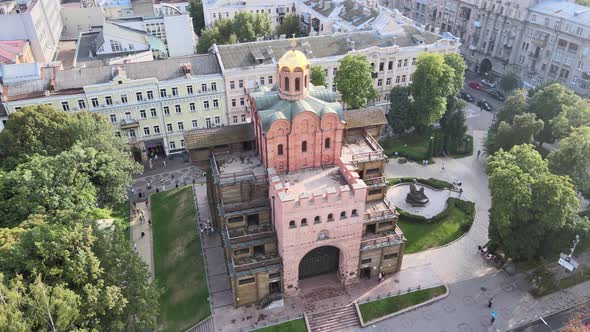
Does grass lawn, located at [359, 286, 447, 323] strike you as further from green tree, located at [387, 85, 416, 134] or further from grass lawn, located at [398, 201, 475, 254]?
green tree, located at [387, 85, 416, 134]

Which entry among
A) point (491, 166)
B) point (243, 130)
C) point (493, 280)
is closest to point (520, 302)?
point (493, 280)

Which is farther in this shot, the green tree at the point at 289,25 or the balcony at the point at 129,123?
the green tree at the point at 289,25

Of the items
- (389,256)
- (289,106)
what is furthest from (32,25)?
(389,256)

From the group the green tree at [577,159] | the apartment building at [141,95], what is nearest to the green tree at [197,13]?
the apartment building at [141,95]

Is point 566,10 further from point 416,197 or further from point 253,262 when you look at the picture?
point 253,262

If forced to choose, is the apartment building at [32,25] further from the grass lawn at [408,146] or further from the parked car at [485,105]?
the parked car at [485,105]

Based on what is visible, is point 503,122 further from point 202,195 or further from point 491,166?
point 202,195

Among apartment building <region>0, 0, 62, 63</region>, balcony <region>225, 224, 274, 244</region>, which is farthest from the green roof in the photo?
apartment building <region>0, 0, 62, 63</region>
